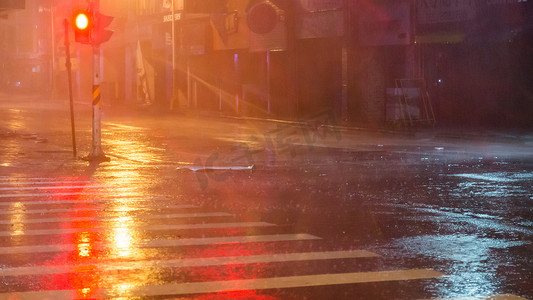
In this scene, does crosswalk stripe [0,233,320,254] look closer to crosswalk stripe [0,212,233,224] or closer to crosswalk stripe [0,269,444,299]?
crosswalk stripe [0,212,233,224]

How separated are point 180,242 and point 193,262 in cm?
115

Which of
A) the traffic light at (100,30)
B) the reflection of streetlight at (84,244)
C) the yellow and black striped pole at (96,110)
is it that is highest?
the traffic light at (100,30)

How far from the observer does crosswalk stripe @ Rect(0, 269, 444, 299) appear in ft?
22.3

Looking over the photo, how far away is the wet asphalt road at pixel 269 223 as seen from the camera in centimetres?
729

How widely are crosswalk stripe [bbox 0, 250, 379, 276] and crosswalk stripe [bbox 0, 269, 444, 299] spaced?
791 millimetres

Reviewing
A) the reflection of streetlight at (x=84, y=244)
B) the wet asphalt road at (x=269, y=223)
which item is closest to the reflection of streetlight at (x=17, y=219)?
the wet asphalt road at (x=269, y=223)

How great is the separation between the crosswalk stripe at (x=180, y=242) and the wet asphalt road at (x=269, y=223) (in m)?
0.02

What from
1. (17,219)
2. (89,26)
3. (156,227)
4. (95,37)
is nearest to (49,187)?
(17,219)

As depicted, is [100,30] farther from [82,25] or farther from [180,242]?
[180,242]

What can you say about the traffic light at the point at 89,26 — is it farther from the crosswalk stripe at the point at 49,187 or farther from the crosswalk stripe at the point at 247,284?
the crosswalk stripe at the point at 247,284

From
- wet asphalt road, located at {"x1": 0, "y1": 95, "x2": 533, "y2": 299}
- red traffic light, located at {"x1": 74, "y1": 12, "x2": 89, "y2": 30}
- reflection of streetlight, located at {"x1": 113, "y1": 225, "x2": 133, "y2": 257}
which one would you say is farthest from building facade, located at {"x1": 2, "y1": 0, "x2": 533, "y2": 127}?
reflection of streetlight, located at {"x1": 113, "y1": 225, "x2": 133, "y2": 257}

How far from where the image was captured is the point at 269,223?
10781 mm

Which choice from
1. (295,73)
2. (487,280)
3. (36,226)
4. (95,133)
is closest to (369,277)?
(487,280)

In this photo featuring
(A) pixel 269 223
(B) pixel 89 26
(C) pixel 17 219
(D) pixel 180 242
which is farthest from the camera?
(B) pixel 89 26
